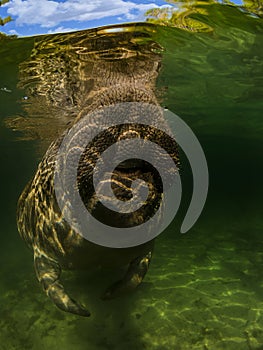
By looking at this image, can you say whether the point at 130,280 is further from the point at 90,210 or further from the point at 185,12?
the point at 185,12

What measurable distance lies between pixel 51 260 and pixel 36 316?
2485mm

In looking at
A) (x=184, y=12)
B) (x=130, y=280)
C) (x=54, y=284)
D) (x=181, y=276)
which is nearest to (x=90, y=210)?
(x=54, y=284)

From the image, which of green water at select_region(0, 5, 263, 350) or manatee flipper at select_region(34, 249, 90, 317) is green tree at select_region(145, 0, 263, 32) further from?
manatee flipper at select_region(34, 249, 90, 317)

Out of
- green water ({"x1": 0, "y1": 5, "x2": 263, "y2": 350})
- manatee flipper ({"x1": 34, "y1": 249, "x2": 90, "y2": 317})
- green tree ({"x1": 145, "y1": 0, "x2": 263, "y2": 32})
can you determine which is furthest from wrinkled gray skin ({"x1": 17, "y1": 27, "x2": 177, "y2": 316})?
green tree ({"x1": 145, "y1": 0, "x2": 263, "y2": 32})

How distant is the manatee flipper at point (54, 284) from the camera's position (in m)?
4.50

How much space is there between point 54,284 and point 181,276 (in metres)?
4.61

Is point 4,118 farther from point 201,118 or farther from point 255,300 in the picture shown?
point 255,300

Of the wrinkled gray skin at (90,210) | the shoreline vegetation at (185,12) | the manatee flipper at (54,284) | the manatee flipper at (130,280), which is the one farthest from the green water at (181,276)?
the manatee flipper at (54,284)

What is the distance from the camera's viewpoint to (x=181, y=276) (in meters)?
8.62

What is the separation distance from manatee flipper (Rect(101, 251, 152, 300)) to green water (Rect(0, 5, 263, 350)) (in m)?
0.96

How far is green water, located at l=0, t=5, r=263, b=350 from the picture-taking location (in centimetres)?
603

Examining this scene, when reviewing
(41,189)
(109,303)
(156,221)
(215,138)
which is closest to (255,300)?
(109,303)

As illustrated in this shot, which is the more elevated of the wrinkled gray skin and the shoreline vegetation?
the shoreline vegetation

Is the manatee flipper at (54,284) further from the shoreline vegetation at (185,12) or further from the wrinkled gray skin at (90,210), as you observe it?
the shoreline vegetation at (185,12)
